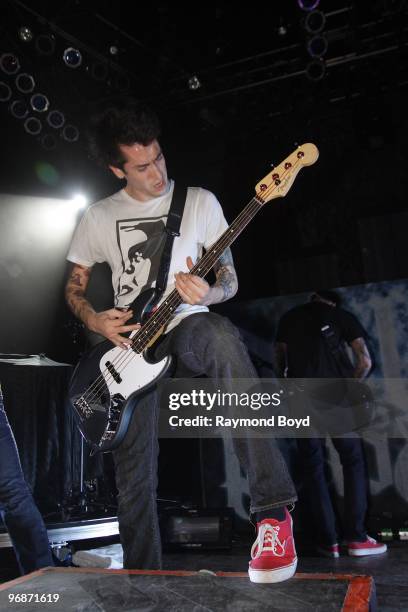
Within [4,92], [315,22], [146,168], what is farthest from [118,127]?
[315,22]

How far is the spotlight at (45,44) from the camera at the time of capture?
19.6 feet

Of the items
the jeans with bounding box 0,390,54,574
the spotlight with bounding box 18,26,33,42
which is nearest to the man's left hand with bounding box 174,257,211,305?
the jeans with bounding box 0,390,54,574

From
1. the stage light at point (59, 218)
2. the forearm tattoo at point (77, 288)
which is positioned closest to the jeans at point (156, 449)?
the forearm tattoo at point (77, 288)

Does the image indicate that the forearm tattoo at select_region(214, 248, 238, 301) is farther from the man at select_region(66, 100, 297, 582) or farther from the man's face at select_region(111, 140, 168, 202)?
the man's face at select_region(111, 140, 168, 202)

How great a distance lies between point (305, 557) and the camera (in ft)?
15.1

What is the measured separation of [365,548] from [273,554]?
294cm

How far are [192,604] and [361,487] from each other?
3418 mm

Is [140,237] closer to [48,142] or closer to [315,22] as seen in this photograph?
[48,142]

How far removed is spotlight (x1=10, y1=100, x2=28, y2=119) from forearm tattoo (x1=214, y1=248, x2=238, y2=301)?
4.59m

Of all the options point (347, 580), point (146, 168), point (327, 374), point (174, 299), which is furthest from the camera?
point (327, 374)

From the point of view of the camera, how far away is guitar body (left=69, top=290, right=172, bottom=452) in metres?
2.44

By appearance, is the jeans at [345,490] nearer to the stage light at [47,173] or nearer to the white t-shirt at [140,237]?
the white t-shirt at [140,237]

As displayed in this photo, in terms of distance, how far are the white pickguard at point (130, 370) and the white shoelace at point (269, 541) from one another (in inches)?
29.4

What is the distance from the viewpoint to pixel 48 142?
682 cm
